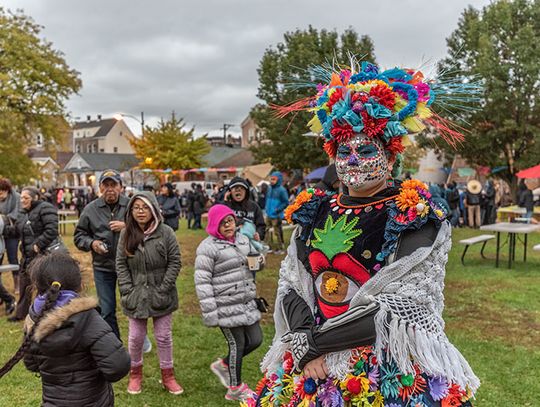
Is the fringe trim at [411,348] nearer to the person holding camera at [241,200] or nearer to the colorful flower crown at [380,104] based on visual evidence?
the colorful flower crown at [380,104]

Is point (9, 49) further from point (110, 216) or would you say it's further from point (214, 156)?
point (214, 156)

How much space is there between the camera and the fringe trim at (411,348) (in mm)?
2148

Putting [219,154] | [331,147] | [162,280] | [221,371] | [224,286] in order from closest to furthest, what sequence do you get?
[331,147], [224,286], [162,280], [221,371], [219,154]

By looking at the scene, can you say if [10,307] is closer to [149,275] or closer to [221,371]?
[149,275]

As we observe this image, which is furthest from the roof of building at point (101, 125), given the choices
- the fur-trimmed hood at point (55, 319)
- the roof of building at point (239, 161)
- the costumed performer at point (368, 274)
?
the costumed performer at point (368, 274)

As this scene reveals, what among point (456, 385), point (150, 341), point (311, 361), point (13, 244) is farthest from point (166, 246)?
point (13, 244)

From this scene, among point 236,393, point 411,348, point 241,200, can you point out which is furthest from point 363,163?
point 241,200

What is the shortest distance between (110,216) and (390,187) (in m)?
3.57

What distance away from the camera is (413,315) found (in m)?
2.19

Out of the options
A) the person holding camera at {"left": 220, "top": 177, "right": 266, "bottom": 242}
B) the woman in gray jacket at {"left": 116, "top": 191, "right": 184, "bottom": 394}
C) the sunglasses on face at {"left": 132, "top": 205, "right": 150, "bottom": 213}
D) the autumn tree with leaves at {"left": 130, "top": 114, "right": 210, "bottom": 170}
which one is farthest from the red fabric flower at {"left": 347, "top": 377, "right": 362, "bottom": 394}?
the autumn tree with leaves at {"left": 130, "top": 114, "right": 210, "bottom": 170}

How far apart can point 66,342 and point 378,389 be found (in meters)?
1.55

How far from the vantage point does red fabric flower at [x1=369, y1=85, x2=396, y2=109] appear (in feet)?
7.79

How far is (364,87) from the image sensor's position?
240cm

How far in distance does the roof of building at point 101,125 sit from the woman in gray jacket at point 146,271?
8307 cm
